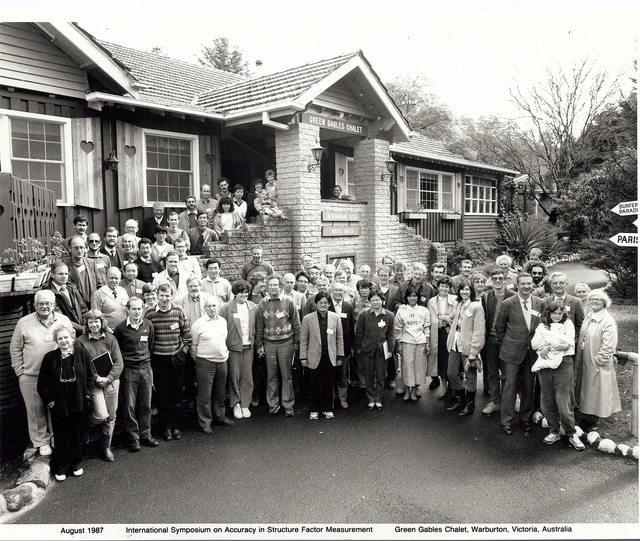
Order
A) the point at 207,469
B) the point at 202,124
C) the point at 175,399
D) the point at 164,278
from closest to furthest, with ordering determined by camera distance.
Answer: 1. the point at 207,469
2. the point at 175,399
3. the point at 164,278
4. the point at 202,124

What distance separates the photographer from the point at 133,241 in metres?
7.03

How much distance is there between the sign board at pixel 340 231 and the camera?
10614mm

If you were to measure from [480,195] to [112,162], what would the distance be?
51.5ft

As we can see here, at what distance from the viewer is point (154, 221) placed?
8.75m

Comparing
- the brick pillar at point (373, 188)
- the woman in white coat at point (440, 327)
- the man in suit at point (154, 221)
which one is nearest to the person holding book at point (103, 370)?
the man in suit at point (154, 221)

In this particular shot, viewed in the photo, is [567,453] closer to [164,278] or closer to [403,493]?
[403,493]

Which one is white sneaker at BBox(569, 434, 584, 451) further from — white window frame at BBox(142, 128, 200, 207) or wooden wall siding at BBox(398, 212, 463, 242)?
wooden wall siding at BBox(398, 212, 463, 242)

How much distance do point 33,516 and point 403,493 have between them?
326cm

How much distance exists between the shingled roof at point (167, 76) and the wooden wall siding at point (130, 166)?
85 centimetres

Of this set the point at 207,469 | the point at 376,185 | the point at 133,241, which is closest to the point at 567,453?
the point at 207,469

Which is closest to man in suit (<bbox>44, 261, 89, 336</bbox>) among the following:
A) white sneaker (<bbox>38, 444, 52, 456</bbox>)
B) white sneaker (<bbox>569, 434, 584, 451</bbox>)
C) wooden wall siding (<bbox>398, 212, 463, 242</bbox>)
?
white sneaker (<bbox>38, 444, 52, 456</bbox>)

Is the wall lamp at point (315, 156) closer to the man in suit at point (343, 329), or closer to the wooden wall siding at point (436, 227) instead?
the man in suit at point (343, 329)

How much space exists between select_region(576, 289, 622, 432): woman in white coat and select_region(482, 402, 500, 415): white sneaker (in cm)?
101

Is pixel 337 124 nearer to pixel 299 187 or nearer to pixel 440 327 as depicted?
pixel 299 187
